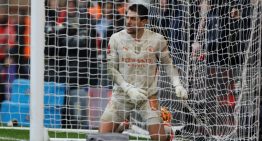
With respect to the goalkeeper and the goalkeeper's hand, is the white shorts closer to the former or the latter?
the goalkeeper

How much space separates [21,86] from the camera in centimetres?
916

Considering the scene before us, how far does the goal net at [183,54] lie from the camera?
742cm

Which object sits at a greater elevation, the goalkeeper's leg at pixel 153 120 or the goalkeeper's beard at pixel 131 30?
the goalkeeper's beard at pixel 131 30

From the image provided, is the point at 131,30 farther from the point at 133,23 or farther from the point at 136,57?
the point at 136,57

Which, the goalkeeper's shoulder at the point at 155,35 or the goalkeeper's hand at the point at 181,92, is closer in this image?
the goalkeeper's hand at the point at 181,92

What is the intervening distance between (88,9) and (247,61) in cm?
166

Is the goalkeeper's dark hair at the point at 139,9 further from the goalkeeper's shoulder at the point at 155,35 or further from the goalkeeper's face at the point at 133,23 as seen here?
the goalkeeper's shoulder at the point at 155,35

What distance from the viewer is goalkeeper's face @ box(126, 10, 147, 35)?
707 centimetres

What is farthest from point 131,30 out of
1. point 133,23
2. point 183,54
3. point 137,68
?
point 183,54

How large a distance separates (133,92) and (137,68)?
320 millimetres

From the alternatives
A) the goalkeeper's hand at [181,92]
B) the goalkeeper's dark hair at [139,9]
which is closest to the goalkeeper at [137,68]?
the goalkeeper's dark hair at [139,9]

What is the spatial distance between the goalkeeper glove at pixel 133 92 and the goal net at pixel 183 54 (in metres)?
0.29

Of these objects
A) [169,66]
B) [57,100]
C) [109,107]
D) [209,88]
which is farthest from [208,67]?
[57,100]

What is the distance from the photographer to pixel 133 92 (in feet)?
22.7
